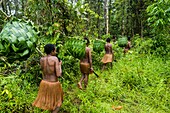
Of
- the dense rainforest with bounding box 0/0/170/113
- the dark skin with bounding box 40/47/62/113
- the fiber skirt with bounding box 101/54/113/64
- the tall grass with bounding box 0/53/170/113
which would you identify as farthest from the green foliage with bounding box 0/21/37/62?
the fiber skirt with bounding box 101/54/113/64

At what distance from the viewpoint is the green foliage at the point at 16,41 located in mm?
2209

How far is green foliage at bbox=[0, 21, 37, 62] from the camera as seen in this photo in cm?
221

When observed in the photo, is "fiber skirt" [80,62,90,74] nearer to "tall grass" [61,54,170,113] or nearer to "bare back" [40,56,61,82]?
"tall grass" [61,54,170,113]

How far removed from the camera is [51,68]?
4406 millimetres

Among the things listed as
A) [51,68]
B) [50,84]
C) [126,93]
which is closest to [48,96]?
[50,84]

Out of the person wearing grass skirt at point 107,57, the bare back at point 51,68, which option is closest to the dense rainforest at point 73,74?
the person wearing grass skirt at point 107,57

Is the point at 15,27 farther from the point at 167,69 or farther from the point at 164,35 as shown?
the point at 164,35

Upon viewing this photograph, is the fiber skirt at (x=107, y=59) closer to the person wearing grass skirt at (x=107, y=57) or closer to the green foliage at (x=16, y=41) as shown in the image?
the person wearing grass skirt at (x=107, y=57)

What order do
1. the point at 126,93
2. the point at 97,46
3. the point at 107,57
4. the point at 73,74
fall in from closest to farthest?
1. the point at 126,93
2. the point at 73,74
3. the point at 97,46
4. the point at 107,57

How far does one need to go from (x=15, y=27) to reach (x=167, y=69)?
23.7ft

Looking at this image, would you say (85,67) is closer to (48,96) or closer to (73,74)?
(73,74)

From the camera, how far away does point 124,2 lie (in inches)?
796

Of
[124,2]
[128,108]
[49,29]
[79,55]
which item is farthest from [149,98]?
[124,2]

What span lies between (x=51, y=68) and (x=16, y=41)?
7.10 feet
